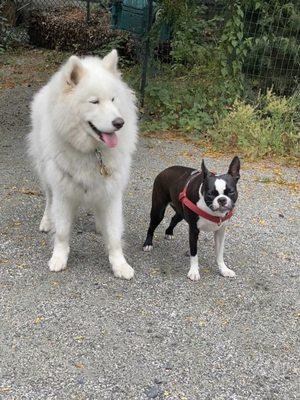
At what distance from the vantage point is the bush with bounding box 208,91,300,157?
672 cm

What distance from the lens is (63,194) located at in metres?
3.61

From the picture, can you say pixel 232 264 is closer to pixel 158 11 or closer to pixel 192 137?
pixel 192 137

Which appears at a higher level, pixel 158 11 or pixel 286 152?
pixel 158 11

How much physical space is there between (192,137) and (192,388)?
471cm

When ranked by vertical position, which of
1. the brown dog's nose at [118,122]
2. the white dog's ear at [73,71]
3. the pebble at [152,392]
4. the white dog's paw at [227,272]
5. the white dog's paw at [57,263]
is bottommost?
the white dog's paw at [57,263]

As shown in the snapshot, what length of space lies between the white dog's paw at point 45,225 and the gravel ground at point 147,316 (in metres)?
0.08

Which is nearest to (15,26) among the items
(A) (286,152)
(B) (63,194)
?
(A) (286,152)

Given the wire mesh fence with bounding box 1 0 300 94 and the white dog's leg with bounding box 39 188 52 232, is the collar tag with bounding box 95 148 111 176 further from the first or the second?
the wire mesh fence with bounding box 1 0 300 94

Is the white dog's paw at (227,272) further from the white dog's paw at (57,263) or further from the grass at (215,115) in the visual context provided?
the grass at (215,115)

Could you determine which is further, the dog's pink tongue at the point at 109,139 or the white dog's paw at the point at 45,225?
the white dog's paw at the point at 45,225

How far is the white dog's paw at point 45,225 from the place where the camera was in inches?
168

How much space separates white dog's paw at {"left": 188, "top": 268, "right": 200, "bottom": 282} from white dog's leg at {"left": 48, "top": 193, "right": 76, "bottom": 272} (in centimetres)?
87

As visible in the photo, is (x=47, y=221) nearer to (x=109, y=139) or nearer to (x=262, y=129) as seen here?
(x=109, y=139)

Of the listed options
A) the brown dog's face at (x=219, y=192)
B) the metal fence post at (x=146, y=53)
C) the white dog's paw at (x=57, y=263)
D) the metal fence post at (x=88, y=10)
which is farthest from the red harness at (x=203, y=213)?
the metal fence post at (x=88, y=10)
